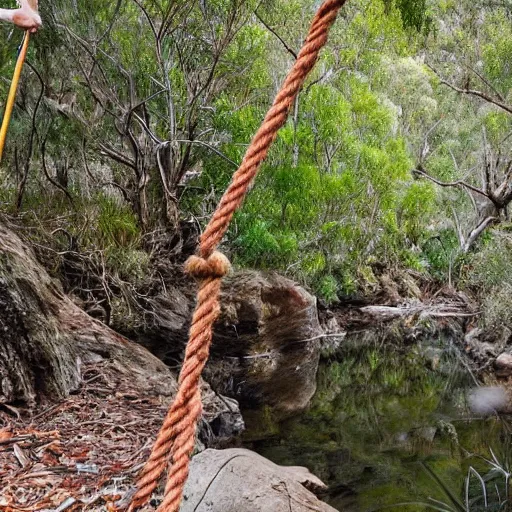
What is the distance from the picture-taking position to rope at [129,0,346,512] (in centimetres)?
70

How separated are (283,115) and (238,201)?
0.14m

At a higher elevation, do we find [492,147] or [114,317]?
[492,147]

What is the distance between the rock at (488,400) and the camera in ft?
24.7

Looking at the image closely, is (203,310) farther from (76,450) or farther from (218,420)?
(218,420)

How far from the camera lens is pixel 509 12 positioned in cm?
1141

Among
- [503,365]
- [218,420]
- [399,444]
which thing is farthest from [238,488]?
[503,365]

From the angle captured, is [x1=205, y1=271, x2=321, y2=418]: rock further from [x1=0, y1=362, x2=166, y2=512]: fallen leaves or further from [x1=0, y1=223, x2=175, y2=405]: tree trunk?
[x1=0, y1=362, x2=166, y2=512]: fallen leaves

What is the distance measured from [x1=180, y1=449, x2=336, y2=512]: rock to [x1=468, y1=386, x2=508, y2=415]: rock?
559 centimetres

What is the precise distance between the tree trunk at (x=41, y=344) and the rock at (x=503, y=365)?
7.67m

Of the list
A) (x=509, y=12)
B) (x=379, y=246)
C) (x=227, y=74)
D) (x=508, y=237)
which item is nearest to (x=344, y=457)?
(x=227, y=74)

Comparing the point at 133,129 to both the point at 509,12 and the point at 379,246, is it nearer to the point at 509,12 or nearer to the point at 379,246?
the point at 509,12

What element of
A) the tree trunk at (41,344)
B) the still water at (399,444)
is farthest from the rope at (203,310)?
the still water at (399,444)

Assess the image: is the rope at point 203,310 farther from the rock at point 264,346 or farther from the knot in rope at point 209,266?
the rock at point 264,346

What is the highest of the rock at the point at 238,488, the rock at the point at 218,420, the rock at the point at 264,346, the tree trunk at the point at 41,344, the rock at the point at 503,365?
the rock at the point at 238,488
